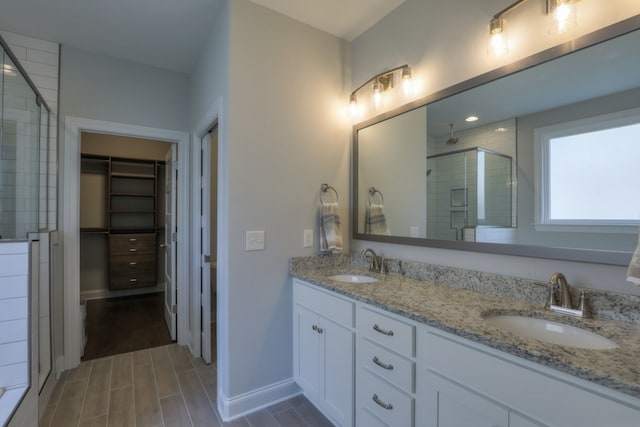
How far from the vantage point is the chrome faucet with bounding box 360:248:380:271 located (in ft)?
6.94

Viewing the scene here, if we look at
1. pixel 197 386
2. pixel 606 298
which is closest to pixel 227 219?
pixel 197 386

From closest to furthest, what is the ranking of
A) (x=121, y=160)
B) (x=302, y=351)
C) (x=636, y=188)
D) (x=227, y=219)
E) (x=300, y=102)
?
(x=636, y=188)
(x=227, y=219)
(x=302, y=351)
(x=300, y=102)
(x=121, y=160)

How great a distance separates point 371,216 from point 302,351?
3.48ft

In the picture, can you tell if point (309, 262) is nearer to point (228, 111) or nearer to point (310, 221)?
point (310, 221)

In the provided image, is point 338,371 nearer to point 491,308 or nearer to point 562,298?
point 491,308

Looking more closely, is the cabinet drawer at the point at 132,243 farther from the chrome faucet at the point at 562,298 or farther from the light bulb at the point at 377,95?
the chrome faucet at the point at 562,298

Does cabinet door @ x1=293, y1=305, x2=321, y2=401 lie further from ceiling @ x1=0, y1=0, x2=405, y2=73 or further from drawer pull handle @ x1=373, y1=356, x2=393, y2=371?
ceiling @ x1=0, y1=0, x2=405, y2=73

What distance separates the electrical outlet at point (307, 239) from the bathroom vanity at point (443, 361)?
8.8 inches

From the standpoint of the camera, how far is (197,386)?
224 cm

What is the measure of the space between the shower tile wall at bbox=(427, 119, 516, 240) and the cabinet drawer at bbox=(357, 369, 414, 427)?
0.87 m

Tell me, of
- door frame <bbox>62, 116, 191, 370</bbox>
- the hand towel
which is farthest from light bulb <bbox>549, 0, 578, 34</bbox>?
door frame <bbox>62, 116, 191, 370</bbox>

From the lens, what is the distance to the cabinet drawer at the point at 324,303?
161 centimetres

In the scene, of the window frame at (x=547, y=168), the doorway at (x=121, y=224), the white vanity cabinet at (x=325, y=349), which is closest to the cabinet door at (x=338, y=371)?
the white vanity cabinet at (x=325, y=349)

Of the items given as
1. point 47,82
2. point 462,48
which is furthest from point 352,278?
point 47,82
